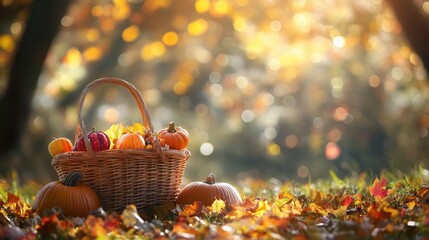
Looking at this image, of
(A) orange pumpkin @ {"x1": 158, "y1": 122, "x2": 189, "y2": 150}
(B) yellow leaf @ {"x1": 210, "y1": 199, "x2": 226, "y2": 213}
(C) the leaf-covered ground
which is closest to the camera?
(C) the leaf-covered ground

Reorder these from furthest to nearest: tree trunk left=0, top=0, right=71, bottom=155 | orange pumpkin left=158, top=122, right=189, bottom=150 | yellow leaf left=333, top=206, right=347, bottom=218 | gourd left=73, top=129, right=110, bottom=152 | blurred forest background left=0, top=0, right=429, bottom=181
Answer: blurred forest background left=0, top=0, right=429, bottom=181 → tree trunk left=0, top=0, right=71, bottom=155 → orange pumpkin left=158, top=122, right=189, bottom=150 → gourd left=73, top=129, right=110, bottom=152 → yellow leaf left=333, top=206, right=347, bottom=218

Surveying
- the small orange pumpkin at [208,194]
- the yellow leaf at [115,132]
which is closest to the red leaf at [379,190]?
the small orange pumpkin at [208,194]

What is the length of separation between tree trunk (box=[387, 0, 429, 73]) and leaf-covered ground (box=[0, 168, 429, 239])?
3.27 m

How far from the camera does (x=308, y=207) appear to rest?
11.3 ft

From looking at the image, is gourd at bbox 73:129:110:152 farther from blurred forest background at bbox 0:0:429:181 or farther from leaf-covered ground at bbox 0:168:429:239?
blurred forest background at bbox 0:0:429:181

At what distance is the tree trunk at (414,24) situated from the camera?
6.68m

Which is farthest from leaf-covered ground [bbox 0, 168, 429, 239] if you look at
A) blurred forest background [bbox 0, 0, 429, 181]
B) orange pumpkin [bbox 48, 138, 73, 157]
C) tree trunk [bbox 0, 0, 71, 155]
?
tree trunk [bbox 0, 0, 71, 155]

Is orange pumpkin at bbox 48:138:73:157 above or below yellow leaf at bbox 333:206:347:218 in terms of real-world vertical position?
above

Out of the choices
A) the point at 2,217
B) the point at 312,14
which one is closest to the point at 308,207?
the point at 2,217

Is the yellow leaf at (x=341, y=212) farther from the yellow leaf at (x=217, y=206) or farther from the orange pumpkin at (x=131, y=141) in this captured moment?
the orange pumpkin at (x=131, y=141)

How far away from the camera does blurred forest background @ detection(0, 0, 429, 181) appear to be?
8867 millimetres

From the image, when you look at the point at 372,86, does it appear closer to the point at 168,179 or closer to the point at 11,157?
the point at 11,157

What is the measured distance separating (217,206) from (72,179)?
871 millimetres

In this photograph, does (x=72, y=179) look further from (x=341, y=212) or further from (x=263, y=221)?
(x=341, y=212)
